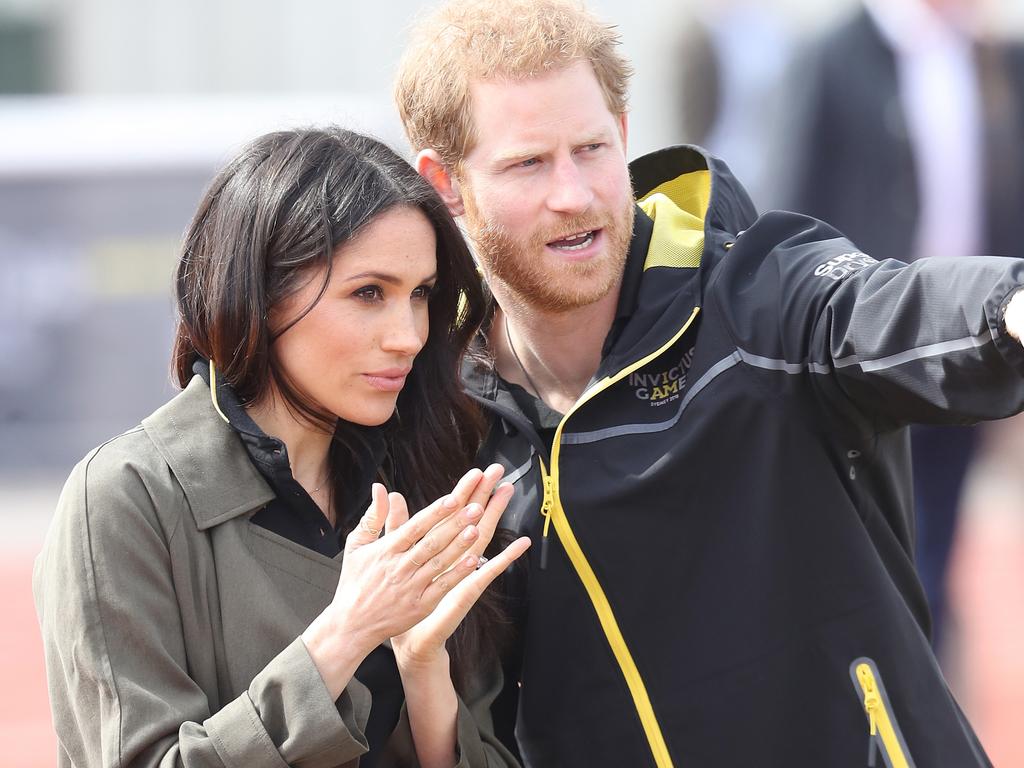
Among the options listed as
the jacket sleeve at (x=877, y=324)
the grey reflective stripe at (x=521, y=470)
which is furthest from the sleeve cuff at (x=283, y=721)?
the jacket sleeve at (x=877, y=324)

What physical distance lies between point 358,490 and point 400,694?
1.23 ft

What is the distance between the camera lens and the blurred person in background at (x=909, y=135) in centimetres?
523

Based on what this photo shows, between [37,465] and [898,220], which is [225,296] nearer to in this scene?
[898,220]

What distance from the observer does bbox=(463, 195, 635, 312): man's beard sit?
307 cm

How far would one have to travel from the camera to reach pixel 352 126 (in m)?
3.09

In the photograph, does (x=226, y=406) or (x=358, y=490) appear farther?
(x=358, y=490)

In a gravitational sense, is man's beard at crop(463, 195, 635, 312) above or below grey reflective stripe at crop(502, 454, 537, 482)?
above

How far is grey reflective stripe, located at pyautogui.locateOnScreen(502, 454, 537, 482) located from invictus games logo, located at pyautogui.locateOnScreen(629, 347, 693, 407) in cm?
25

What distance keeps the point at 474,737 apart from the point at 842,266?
1.06m

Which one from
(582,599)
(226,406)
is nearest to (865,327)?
(582,599)

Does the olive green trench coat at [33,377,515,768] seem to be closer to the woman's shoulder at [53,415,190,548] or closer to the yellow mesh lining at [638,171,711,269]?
the woman's shoulder at [53,415,190,548]

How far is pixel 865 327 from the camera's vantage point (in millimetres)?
2570

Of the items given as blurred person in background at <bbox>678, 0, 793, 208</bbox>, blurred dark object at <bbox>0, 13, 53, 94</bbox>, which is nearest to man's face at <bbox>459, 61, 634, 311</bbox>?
blurred person in background at <bbox>678, 0, 793, 208</bbox>

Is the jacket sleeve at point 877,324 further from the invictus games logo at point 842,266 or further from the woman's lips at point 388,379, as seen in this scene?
the woman's lips at point 388,379
